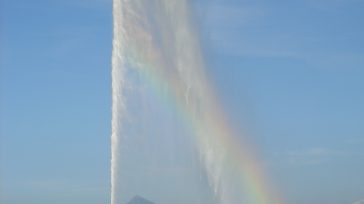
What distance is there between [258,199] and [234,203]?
3937 millimetres

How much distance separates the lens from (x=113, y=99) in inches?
1854

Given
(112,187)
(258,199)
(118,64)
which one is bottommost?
(258,199)

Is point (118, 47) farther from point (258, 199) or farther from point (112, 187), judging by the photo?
point (258, 199)

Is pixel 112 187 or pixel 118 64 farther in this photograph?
pixel 118 64

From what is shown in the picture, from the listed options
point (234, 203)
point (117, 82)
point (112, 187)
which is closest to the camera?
point (112, 187)

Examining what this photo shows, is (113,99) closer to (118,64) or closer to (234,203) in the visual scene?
(118,64)

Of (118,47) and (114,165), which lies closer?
(114,165)

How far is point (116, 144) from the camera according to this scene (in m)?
45.4

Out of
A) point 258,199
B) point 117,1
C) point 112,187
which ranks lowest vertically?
point 258,199

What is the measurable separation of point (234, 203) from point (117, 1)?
62.7 feet

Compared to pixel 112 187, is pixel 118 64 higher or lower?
higher

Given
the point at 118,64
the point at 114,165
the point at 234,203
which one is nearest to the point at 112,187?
the point at 114,165

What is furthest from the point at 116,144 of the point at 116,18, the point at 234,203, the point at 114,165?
the point at 234,203

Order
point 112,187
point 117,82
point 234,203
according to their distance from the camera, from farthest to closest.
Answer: point 234,203
point 117,82
point 112,187
